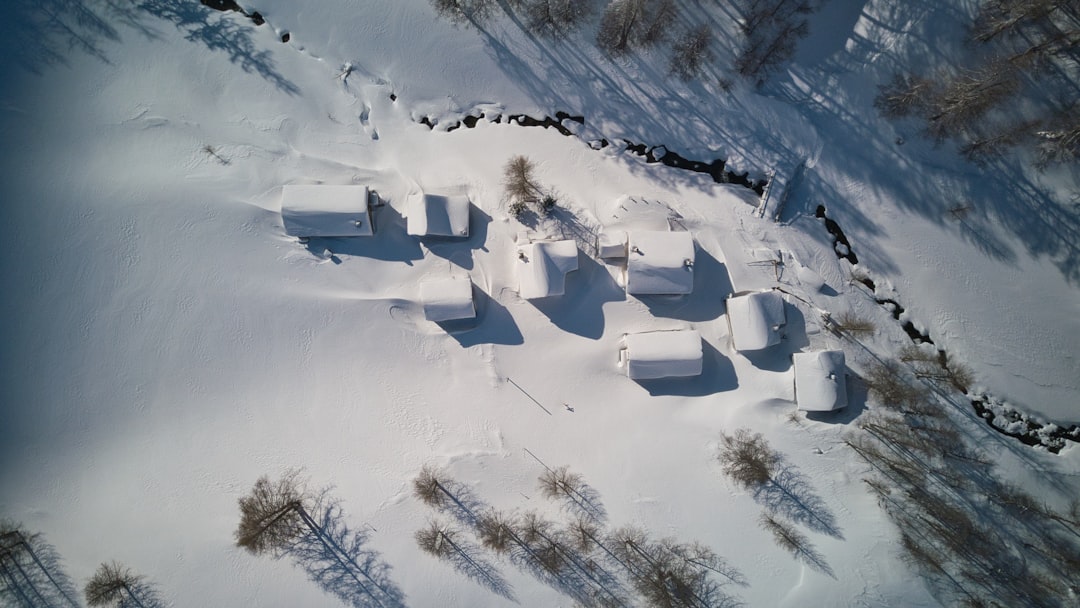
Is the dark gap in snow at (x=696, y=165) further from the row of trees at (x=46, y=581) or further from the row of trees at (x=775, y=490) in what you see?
the row of trees at (x=46, y=581)

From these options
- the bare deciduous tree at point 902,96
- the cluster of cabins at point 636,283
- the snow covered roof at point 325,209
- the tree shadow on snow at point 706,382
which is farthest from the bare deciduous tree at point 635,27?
the tree shadow on snow at point 706,382

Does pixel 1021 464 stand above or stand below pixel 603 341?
above

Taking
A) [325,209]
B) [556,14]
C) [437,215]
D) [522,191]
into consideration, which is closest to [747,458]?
[522,191]

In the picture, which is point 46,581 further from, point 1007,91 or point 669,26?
point 1007,91

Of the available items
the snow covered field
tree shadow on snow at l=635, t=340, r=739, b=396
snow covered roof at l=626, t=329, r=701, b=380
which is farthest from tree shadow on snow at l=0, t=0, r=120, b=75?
tree shadow on snow at l=635, t=340, r=739, b=396

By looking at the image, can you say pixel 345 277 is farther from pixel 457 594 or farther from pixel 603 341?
pixel 457 594

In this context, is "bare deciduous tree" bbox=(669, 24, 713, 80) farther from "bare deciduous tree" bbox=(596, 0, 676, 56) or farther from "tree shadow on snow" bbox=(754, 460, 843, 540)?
"tree shadow on snow" bbox=(754, 460, 843, 540)

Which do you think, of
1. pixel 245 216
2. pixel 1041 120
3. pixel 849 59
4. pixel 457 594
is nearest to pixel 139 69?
pixel 245 216
